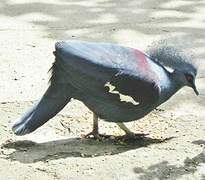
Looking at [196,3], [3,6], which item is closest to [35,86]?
[3,6]

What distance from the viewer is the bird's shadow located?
4184mm

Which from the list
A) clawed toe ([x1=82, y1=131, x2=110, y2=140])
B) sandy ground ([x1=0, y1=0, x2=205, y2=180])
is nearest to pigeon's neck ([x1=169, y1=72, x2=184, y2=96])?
sandy ground ([x1=0, y1=0, x2=205, y2=180])

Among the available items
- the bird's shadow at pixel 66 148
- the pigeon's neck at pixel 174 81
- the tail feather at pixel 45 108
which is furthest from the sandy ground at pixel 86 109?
the pigeon's neck at pixel 174 81

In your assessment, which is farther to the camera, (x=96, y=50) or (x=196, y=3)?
(x=196, y=3)

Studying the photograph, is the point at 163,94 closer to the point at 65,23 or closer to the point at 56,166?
the point at 56,166

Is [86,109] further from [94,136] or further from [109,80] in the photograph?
[109,80]

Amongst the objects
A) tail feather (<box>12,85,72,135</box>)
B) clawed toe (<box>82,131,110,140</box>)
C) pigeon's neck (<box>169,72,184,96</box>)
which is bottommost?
clawed toe (<box>82,131,110,140</box>)

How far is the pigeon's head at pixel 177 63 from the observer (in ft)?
14.0

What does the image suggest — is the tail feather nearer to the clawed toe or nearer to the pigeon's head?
the clawed toe

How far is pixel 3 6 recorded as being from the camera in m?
7.52

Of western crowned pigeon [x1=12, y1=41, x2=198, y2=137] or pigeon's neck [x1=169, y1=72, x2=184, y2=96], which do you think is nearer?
western crowned pigeon [x1=12, y1=41, x2=198, y2=137]

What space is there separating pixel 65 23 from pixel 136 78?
120 inches

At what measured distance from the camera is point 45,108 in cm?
428

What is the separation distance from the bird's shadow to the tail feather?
0.14m
